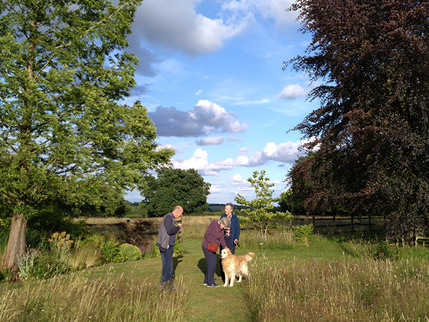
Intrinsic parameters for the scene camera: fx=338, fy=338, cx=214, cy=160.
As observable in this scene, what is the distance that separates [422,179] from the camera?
45.2 feet

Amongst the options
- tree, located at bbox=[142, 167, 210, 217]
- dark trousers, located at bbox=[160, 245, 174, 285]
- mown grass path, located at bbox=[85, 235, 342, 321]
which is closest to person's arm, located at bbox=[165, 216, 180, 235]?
dark trousers, located at bbox=[160, 245, 174, 285]

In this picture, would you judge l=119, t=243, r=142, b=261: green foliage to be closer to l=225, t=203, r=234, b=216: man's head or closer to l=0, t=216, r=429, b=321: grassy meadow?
l=0, t=216, r=429, b=321: grassy meadow

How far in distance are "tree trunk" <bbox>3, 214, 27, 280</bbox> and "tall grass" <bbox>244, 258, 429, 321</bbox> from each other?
7707mm

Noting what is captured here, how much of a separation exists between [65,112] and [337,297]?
370 inches

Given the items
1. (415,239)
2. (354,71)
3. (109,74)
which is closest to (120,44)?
(109,74)

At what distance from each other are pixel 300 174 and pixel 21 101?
43.5ft

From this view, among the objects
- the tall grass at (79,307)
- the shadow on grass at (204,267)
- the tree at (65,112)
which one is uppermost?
the tree at (65,112)

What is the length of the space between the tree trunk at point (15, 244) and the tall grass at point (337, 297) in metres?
7.71

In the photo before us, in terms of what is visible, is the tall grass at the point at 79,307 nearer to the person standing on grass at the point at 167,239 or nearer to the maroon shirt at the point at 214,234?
the person standing on grass at the point at 167,239

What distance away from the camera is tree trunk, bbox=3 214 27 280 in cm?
1090

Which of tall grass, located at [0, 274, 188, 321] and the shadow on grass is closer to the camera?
tall grass, located at [0, 274, 188, 321]

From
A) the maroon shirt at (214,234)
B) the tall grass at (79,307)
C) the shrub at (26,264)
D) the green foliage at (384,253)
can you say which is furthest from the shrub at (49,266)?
the green foliage at (384,253)

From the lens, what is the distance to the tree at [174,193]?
54219 mm

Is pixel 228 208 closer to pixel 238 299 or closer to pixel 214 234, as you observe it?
pixel 214 234
